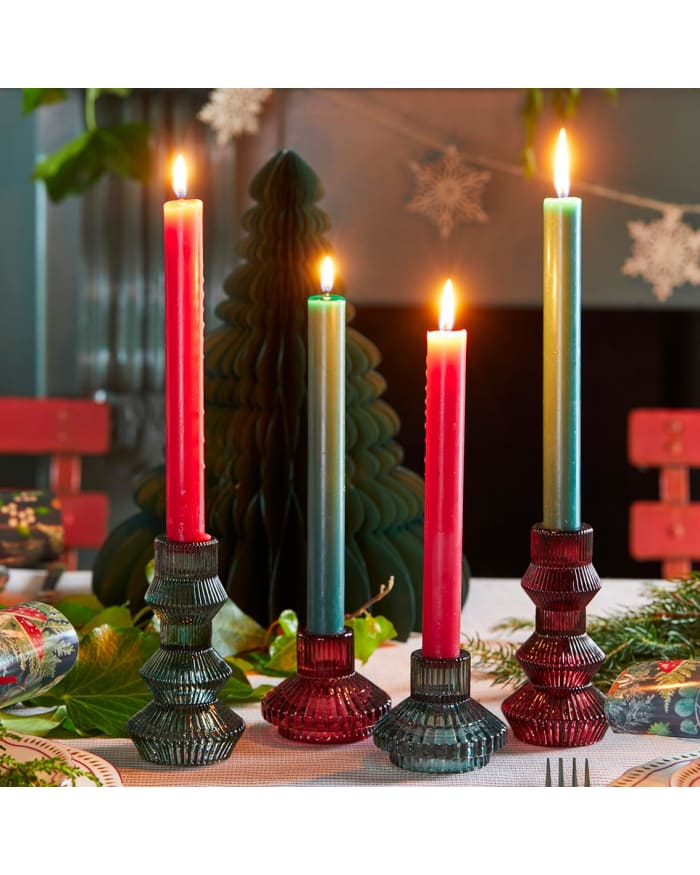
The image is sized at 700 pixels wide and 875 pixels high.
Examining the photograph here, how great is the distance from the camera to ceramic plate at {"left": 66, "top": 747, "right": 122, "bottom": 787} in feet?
1.45

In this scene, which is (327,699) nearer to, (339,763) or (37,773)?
(339,763)

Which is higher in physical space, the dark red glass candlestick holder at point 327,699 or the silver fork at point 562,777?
the dark red glass candlestick holder at point 327,699

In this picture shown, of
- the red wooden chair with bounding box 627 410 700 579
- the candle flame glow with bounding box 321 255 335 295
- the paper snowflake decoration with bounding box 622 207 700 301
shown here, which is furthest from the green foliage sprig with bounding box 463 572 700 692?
the paper snowflake decoration with bounding box 622 207 700 301

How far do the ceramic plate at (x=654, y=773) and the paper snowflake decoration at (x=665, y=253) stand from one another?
2.81 m

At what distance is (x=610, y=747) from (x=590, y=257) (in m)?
2.77

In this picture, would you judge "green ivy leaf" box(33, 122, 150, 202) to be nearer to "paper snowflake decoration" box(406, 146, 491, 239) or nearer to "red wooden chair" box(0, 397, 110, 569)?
"paper snowflake decoration" box(406, 146, 491, 239)

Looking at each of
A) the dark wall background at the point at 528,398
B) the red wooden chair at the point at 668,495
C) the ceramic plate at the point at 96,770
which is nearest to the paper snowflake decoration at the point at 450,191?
the dark wall background at the point at 528,398

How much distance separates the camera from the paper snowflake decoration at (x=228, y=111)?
3102 millimetres

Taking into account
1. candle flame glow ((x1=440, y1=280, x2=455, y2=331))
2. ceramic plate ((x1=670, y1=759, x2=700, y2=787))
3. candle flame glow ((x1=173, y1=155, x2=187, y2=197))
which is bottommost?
ceramic plate ((x1=670, y1=759, x2=700, y2=787))

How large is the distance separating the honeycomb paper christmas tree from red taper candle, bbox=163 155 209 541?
20cm

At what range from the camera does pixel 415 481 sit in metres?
0.74

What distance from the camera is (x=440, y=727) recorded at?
18.6 inches

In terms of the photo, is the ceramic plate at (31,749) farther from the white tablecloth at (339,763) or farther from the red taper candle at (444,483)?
the red taper candle at (444,483)

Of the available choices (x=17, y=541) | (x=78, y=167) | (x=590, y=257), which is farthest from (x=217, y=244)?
(x=17, y=541)
